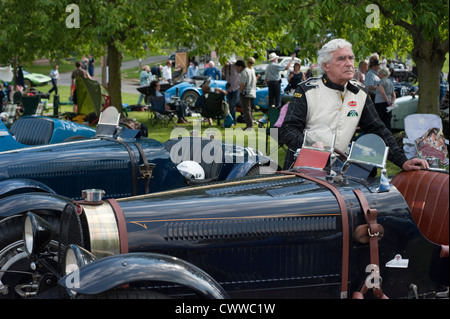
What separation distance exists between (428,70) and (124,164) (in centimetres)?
642

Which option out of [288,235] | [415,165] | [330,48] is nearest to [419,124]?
[330,48]

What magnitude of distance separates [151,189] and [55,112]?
463 inches

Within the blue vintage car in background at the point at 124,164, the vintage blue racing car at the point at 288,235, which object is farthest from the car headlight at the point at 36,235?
the blue vintage car in background at the point at 124,164

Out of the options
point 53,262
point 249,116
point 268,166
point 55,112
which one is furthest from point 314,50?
point 55,112

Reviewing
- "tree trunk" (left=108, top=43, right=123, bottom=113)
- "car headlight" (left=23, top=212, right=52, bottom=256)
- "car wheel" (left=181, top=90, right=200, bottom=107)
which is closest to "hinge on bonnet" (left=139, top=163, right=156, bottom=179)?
"car headlight" (left=23, top=212, right=52, bottom=256)

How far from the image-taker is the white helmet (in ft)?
20.3

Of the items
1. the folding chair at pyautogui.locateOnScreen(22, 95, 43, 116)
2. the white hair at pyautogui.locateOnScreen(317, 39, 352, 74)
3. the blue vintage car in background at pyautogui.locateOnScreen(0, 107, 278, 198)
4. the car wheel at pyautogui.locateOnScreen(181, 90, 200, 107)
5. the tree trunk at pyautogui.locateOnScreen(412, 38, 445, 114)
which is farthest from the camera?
the car wheel at pyautogui.locateOnScreen(181, 90, 200, 107)

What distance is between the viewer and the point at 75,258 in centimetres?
346

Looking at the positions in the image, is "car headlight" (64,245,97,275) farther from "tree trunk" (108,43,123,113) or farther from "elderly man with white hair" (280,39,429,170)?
"tree trunk" (108,43,123,113)

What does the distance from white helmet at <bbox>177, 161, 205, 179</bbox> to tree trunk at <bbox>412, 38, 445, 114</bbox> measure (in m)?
5.59

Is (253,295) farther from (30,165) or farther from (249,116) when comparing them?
(249,116)

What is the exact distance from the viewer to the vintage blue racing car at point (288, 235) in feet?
11.8

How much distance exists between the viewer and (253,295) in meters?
3.66

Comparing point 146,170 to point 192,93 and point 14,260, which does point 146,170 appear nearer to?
point 14,260
